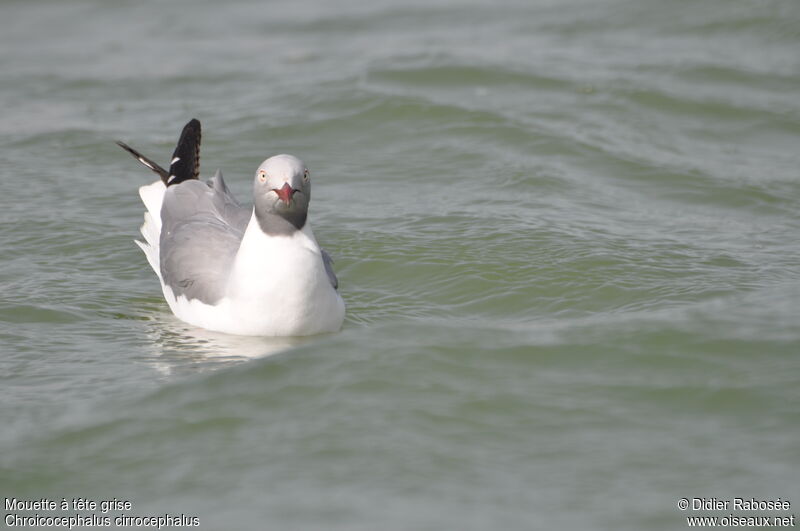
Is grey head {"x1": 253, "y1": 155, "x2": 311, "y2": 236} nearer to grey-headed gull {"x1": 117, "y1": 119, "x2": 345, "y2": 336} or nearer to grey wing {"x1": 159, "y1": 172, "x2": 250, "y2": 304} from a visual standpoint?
grey-headed gull {"x1": 117, "y1": 119, "x2": 345, "y2": 336}

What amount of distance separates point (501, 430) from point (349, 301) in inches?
96.8

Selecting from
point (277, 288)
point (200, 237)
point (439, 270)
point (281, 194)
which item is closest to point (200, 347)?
point (277, 288)

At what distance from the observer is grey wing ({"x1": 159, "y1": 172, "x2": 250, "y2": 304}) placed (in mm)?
6863

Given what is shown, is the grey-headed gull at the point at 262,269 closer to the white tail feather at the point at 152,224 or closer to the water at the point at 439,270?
the water at the point at 439,270

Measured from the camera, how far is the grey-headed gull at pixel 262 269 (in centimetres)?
635

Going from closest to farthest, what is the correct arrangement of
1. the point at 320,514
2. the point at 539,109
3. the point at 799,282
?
the point at 320,514 → the point at 799,282 → the point at 539,109

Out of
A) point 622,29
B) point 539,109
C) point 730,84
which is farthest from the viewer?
point 622,29

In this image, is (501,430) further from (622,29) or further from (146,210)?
(622,29)

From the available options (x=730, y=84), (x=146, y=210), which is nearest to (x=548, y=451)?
(x=146, y=210)

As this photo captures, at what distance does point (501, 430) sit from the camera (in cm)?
521

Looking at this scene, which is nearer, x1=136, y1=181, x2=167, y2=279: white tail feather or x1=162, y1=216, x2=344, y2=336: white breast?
x1=162, y1=216, x2=344, y2=336: white breast

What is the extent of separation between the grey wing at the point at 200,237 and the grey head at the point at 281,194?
0.57 meters

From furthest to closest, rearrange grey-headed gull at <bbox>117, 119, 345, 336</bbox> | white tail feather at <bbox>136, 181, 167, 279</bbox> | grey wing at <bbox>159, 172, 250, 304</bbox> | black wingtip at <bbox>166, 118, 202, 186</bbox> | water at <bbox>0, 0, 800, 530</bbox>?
black wingtip at <bbox>166, 118, 202, 186</bbox> < white tail feather at <bbox>136, 181, 167, 279</bbox> < grey wing at <bbox>159, 172, 250, 304</bbox> < grey-headed gull at <bbox>117, 119, 345, 336</bbox> < water at <bbox>0, 0, 800, 530</bbox>

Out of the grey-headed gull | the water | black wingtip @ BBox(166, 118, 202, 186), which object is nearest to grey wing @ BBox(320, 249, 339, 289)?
the grey-headed gull
